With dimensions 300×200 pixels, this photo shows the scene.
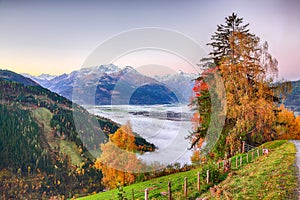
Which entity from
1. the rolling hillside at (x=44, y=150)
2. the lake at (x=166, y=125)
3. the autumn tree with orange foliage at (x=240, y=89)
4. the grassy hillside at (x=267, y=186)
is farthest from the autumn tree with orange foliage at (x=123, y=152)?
the rolling hillside at (x=44, y=150)

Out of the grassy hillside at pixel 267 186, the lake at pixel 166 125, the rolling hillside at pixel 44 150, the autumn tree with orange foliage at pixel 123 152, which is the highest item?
the lake at pixel 166 125

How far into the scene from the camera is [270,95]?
654 inches

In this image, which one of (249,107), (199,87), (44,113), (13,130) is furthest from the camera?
(44,113)

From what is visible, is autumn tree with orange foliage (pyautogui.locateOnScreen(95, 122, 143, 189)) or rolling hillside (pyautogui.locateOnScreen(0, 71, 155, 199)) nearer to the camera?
autumn tree with orange foliage (pyautogui.locateOnScreen(95, 122, 143, 189))

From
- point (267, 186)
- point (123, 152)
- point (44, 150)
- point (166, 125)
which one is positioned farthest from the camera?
point (44, 150)

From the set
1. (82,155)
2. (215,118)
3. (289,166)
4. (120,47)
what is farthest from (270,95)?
(82,155)

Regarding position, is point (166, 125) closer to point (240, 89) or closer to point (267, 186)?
point (240, 89)

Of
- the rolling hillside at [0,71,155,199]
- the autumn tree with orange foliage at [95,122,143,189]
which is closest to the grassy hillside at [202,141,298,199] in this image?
the autumn tree with orange foliage at [95,122,143,189]

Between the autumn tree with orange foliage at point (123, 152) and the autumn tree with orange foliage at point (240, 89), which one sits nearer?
the autumn tree with orange foliage at point (240, 89)

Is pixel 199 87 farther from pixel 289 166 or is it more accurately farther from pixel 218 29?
pixel 289 166

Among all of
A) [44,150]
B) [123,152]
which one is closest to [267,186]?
[123,152]

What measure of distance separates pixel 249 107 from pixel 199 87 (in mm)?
3993

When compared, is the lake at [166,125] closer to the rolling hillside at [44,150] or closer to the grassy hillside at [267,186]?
the grassy hillside at [267,186]

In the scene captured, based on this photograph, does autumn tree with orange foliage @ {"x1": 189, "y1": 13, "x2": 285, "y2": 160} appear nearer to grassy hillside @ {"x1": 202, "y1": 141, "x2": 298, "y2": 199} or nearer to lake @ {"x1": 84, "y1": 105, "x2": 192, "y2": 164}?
lake @ {"x1": 84, "y1": 105, "x2": 192, "y2": 164}
